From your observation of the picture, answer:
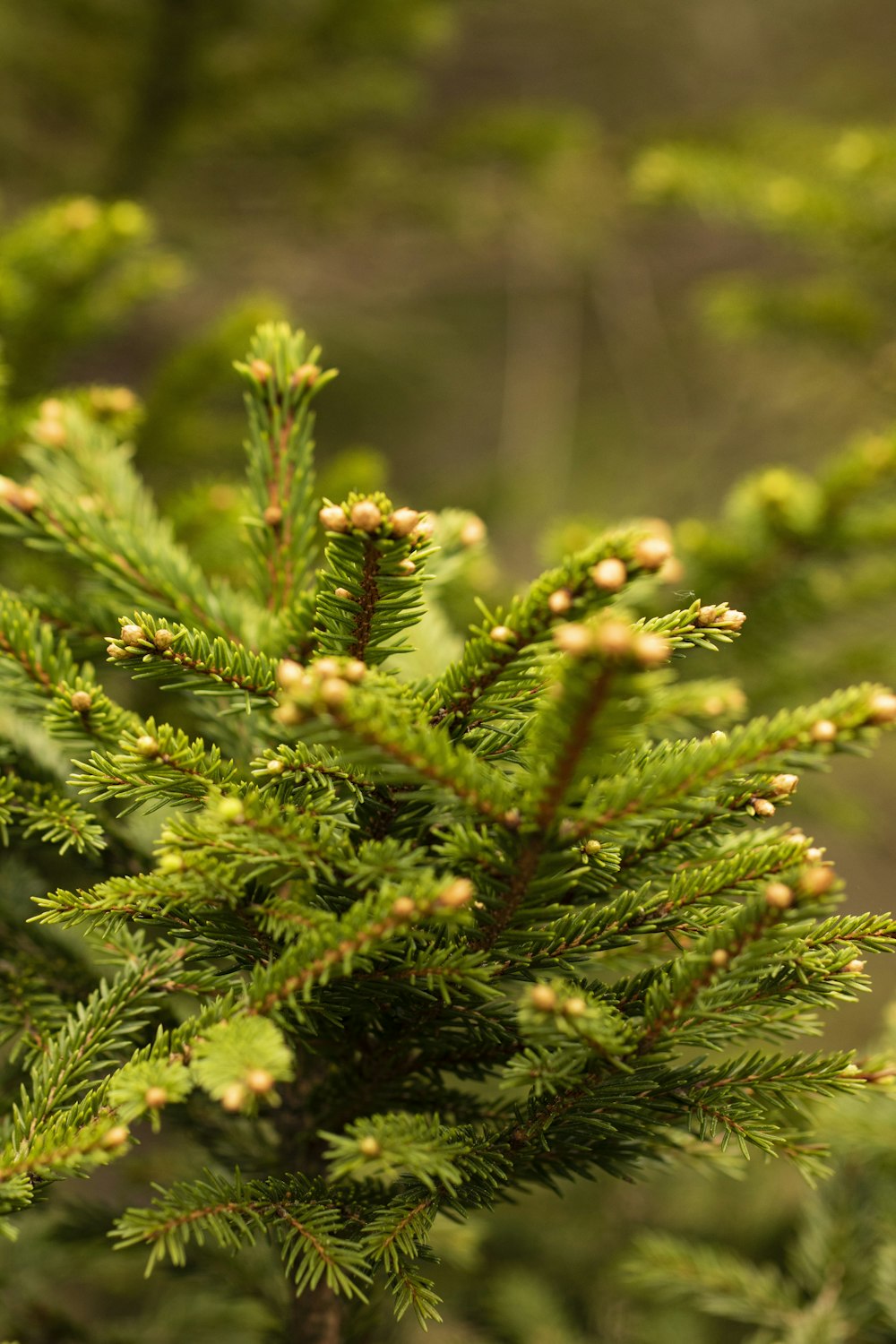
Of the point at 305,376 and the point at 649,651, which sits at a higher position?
the point at 305,376

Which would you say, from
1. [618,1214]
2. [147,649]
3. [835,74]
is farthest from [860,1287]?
[835,74]

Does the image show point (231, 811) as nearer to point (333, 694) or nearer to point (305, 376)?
point (333, 694)

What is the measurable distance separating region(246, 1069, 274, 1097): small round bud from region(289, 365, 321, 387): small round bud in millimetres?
487

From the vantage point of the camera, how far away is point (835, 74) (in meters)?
2.58

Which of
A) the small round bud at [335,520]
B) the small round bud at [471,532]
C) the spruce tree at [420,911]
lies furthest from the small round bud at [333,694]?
the small round bud at [471,532]

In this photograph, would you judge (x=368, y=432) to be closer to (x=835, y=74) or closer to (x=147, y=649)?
(x=835, y=74)

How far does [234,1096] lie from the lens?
14.1 inches

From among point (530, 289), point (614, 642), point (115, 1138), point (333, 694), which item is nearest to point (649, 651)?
point (614, 642)

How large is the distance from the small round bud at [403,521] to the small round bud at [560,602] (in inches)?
3.1

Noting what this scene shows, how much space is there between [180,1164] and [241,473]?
4.26 feet

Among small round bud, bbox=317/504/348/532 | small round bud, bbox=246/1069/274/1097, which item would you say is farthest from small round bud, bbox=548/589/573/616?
small round bud, bbox=246/1069/274/1097

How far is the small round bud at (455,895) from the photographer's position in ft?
1.32

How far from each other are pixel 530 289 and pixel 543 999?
292 centimetres

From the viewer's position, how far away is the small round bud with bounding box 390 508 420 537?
44cm
